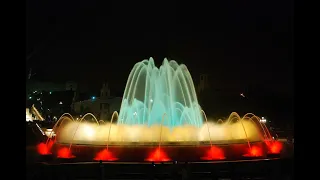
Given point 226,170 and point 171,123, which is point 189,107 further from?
point 226,170

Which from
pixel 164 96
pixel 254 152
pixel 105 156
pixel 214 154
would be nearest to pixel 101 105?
pixel 164 96

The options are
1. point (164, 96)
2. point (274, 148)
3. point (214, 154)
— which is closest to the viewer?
point (214, 154)

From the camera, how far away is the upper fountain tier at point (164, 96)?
23109 millimetres

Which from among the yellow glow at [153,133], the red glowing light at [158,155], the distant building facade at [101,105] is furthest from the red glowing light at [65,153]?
the distant building facade at [101,105]

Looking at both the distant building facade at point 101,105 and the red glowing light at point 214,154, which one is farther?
the distant building facade at point 101,105

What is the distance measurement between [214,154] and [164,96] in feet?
28.3

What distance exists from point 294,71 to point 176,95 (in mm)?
16319

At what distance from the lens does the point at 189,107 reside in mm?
23531

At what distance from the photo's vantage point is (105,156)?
15562 millimetres

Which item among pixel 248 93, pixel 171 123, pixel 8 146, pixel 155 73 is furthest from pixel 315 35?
pixel 248 93

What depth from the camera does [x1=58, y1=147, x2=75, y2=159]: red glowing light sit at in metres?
16.0

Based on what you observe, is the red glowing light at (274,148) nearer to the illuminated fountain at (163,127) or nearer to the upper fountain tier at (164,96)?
the illuminated fountain at (163,127)

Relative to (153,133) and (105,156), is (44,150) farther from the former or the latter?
(153,133)

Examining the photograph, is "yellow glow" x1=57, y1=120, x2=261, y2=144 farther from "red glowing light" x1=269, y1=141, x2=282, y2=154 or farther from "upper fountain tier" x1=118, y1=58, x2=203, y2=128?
"upper fountain tier" x1=118, y1=58, x2=203, y2=128
